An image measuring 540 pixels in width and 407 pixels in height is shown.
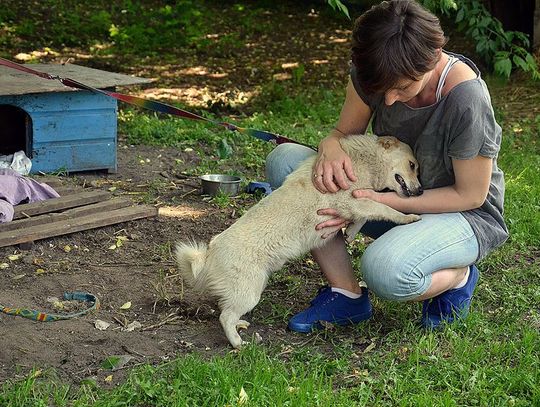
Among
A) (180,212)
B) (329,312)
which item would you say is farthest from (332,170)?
(180,212)

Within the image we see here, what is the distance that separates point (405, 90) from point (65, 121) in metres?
3.18

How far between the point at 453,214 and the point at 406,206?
0.20 metres

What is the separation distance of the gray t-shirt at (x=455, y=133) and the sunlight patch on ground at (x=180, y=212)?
1.74 metres

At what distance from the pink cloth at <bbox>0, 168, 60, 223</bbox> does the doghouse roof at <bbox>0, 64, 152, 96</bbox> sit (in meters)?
0.60

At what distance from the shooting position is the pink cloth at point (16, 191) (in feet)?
15.6

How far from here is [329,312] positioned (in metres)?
3.74

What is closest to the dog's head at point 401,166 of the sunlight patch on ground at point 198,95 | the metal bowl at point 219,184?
the metal bowl at point 219,184

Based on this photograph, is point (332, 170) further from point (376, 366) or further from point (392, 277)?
point (376, 366)

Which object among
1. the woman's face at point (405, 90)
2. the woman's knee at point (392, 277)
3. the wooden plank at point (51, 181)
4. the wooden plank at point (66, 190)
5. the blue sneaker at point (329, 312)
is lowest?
the wooden plank at point (51, 181)

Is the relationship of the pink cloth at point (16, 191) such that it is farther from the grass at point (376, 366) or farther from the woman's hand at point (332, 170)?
the woman's hand at point (332, 170)

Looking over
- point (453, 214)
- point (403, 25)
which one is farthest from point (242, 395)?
point (403, 25)

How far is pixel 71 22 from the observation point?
11844 millimetres

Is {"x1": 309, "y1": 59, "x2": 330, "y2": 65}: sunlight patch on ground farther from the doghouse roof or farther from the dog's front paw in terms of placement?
the dog's front paw

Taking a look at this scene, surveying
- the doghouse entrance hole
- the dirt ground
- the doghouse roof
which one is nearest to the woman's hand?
the dirt ground
